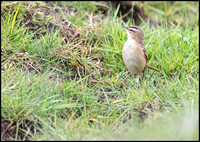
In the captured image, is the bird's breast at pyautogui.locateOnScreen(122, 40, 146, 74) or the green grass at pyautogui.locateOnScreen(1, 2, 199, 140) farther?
the bird's breast at pyautogui.locateOnScreen(122, 40, 146, 74)

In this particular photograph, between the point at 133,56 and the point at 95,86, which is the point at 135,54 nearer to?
the point at 133,56

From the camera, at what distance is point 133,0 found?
29.9ft

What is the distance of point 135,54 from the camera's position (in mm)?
5996

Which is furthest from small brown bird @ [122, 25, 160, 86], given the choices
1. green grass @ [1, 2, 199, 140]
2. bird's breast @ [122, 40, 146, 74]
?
green grass @ [1, 2, 199, 140]

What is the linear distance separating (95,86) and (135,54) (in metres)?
1.01

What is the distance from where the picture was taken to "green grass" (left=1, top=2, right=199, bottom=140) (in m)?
4.26

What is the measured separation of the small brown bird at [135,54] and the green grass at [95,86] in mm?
243

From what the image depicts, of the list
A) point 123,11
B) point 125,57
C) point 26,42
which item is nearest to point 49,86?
point 26,42

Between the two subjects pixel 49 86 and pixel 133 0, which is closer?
pixel 49 86

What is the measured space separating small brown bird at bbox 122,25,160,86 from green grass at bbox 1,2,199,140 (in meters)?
0.24

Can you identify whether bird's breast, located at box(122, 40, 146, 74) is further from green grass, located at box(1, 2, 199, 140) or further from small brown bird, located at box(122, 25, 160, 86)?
green grass, located at box(1, 2, 199, 140)

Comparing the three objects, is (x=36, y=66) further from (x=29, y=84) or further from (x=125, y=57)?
(x=125, y=57)

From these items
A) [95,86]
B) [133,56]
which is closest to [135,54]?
[133,56]

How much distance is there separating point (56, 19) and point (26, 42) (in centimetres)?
123
